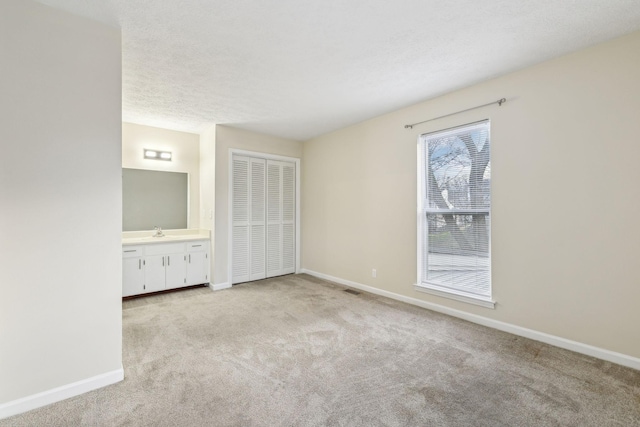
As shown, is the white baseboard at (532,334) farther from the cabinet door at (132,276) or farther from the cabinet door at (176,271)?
the cabinet door at (132,276)

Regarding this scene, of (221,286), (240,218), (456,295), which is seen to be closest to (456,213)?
(456,295)

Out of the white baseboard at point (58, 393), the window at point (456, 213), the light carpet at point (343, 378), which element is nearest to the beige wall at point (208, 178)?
the light carpet at point (343, 378)

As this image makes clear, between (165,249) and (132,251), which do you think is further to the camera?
(165,249)

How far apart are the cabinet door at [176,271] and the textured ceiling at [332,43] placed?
2.21 metres

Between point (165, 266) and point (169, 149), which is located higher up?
point (169, 149)

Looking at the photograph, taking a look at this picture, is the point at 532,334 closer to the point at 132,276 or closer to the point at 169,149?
the point at 132,276

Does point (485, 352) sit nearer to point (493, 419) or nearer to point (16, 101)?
point (493, 419)

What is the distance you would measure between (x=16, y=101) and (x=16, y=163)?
390mm

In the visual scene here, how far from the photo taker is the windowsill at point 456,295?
3111 mm

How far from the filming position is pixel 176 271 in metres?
4.46

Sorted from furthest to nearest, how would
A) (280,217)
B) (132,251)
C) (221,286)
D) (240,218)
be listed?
(280,217) → (240,218) → (221,286) → (132,251)

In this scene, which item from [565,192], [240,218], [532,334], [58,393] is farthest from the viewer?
[240,218]

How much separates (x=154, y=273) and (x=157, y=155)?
1917mm

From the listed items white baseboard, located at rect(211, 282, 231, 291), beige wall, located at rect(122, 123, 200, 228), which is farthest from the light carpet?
beige wall, located at rect(122, 123, 200, 228)
